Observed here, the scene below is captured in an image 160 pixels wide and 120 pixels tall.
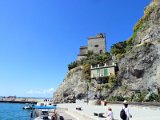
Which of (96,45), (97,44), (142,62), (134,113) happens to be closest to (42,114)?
(134,113)

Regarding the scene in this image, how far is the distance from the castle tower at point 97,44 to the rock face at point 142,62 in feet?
82.7

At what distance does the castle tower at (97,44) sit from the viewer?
368ft

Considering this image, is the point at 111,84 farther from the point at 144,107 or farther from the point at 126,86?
the point at 144,107

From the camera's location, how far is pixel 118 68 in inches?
3305

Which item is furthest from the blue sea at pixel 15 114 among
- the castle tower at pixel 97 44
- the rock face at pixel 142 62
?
the castle tower at pixel 97 44

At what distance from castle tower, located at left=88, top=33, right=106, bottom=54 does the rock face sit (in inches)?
993

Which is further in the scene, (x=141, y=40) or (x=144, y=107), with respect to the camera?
(x=141, y=40)

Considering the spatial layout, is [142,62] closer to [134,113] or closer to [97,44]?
[97,44]

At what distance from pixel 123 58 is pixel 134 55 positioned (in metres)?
4.79

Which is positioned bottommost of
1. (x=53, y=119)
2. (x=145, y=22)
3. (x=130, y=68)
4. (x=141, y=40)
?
(x=53, y=119)

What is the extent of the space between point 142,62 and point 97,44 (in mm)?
39022

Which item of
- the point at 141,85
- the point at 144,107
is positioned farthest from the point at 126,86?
the point at 144,107

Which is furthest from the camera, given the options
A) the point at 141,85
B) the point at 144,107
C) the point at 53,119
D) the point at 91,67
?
the point at 91,67

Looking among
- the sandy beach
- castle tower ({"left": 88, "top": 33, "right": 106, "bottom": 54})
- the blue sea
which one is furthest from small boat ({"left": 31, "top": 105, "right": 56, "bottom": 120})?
castle tower ({"left": 88, "top": 33, "right": 106, "bottom": 54})
